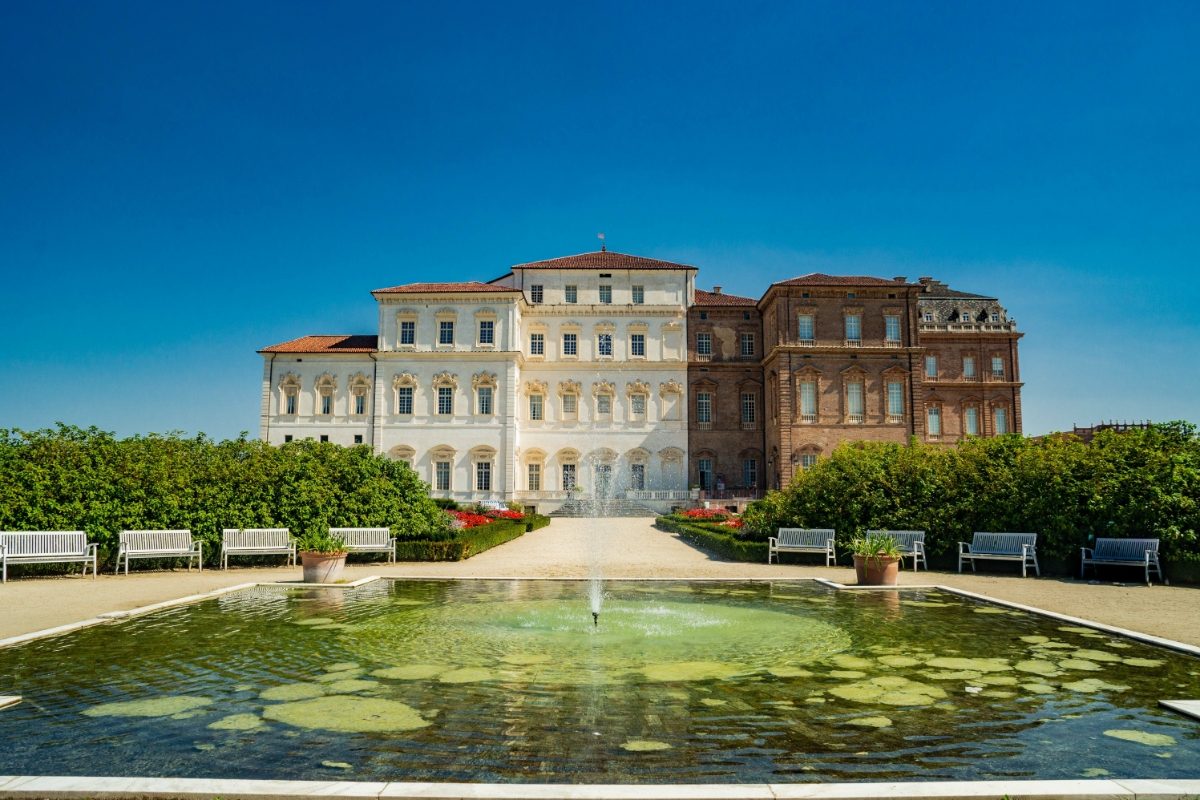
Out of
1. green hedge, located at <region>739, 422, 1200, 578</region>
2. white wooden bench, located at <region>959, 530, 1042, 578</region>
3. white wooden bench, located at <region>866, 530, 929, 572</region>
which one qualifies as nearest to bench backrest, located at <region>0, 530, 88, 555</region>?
green hedge, located at <region>739, 422, 1200, 578</region>

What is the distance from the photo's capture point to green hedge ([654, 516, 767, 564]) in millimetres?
16312

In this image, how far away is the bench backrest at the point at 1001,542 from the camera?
13570 millimetres

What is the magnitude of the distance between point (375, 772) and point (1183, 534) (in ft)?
41.2

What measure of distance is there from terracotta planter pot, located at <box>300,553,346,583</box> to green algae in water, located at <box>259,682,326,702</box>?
6.70 metres

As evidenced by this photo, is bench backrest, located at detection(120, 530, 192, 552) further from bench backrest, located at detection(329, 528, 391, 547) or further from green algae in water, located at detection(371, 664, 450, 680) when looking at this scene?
green algae in water, located at detection(371, 664, 450, 680)

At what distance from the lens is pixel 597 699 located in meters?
5.24

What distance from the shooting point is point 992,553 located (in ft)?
45.1

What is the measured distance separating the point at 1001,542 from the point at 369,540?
38.3ft

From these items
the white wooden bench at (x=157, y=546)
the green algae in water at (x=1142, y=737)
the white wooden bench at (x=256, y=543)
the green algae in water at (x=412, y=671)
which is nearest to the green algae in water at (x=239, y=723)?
the green algae in water at (x=412, y=671)

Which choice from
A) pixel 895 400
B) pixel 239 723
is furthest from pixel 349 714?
pixel 895 400

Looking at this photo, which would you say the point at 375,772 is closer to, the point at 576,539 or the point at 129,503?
the point at 129,503

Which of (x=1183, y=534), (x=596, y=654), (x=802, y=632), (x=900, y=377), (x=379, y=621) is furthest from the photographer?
(x=900, y=377)

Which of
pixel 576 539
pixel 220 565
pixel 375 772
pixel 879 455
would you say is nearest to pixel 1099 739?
pixel 375 772

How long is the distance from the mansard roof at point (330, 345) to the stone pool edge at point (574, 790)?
134 feet
